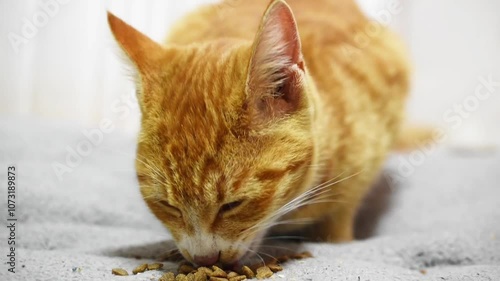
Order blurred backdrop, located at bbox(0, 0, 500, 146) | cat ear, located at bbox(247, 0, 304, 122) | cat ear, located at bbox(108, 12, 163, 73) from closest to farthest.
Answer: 1. cat ear, located at bbox(247, 0, 304, 122)
2. cat ear, located at bbox(108, 12, 163, 73)
3. blurred backdrop, located at bbox(0, 0, 500, 146)

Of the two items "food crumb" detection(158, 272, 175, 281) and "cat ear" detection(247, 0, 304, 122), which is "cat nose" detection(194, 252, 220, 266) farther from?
"cat ear" detection(247, 0, 304, 122)

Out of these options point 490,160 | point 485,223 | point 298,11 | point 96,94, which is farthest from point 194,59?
point 490,160

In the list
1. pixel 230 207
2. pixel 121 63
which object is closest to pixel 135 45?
pixel 121 63

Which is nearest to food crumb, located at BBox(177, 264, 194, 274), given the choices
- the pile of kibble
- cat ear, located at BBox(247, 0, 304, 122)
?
the pile of kibble

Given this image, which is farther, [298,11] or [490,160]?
[490,160]

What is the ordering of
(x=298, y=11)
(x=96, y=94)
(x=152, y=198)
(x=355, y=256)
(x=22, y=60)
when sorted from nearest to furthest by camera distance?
(x=152, y=198) → (x=355, y=256) → (x=298, y=11) → (x=22, y=60) → (x=96, y=94)

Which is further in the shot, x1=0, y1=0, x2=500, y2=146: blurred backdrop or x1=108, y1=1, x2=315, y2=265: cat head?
x1=0, y1=0, x2=500, y2=146: blurred backdrop

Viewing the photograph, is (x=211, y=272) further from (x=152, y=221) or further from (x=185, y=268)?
(x=152, y=221)

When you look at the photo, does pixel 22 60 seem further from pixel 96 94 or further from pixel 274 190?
pixel 274 190
